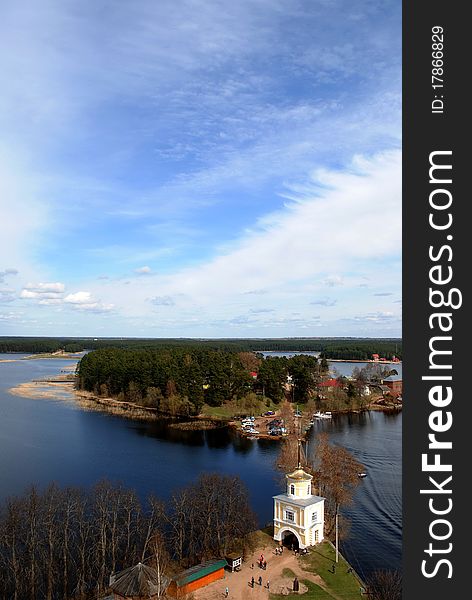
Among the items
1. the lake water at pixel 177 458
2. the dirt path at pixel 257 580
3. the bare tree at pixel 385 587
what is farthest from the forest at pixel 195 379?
the bare tree at pixel 385 587

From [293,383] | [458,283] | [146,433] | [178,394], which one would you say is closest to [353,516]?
[458,283]

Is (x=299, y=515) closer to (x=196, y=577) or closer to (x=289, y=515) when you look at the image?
(x=289, y=515)

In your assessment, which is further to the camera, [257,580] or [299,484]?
[299,484]

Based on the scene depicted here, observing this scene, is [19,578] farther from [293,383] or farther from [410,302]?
[293,383]

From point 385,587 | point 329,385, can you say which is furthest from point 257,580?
point 329,385

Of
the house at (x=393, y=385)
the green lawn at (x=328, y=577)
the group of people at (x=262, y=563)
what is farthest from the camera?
the house at (x=393, y=385)

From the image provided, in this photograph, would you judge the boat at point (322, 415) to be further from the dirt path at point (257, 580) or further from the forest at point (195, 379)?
the dirt path at point (257, 580)

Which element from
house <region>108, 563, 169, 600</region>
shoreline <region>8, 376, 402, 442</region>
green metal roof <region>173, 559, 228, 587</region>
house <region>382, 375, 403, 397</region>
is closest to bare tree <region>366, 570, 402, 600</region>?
green metal roof <region>173, 559, 228, 587</region>
